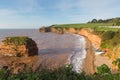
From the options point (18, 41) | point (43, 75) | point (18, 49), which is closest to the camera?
point (43, 75)

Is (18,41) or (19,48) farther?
(18,41)

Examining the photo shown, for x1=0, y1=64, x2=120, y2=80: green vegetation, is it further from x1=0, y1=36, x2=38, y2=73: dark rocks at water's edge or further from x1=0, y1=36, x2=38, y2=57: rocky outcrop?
x1=0, y1=36, x2=38, y2=57: rocky outcrop

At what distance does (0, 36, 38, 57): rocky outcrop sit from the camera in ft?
176

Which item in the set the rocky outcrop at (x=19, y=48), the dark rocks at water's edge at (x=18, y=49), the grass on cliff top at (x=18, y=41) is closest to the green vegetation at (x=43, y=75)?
the dark rocks at water's edge at (x=18, y=49)

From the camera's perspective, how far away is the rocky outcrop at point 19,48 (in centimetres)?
5362

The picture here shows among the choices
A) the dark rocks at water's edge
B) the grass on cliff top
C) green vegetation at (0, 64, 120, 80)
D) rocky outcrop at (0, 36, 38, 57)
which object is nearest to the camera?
green vegetation at (0, 64, 120, 80)

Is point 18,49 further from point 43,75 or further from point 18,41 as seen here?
point 43,75

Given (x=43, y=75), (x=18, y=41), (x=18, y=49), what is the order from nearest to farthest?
1. (x=43, y=75)
2. (x=18, y=49)
3. (x=18, y=41)

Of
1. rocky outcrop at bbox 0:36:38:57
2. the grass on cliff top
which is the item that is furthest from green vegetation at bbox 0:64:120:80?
the grass on cliff top

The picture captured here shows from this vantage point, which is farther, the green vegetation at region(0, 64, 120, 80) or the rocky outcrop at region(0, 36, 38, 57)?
the rocky outcrop at region(0, 36, 38, 57)

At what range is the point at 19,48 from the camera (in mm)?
54062

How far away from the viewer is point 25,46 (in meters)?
54.1

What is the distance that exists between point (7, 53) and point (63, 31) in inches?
4522

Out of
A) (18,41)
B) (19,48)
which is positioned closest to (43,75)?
(19,48)
